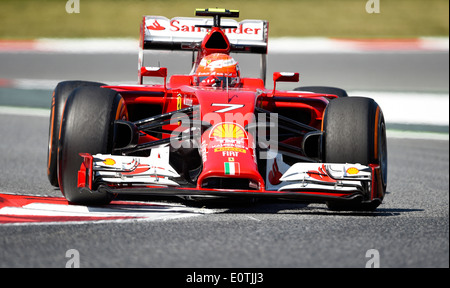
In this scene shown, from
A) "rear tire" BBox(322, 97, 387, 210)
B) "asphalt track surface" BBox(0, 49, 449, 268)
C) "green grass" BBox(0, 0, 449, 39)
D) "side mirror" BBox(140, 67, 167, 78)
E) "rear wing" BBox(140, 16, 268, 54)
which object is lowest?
"asphalt track surface" BBox(0, 49, 449, 268)

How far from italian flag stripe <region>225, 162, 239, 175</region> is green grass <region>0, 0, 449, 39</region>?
15.2m

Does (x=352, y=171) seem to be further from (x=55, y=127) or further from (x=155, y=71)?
(x=55, y=127)

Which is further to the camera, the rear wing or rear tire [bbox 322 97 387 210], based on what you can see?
the rear wing

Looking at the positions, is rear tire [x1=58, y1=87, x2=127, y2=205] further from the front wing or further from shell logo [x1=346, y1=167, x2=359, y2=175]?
shell logo [x1=346, y1=167, x2=359, y2=175]

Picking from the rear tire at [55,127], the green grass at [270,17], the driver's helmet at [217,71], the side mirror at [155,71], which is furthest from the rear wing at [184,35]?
the green grass at [270,17]

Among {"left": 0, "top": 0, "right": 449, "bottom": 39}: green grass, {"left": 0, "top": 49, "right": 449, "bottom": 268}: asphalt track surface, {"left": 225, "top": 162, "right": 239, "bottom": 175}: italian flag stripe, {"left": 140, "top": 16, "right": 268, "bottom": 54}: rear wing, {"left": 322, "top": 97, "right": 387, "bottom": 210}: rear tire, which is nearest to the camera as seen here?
{"left": 0, "top": 49, "right": 449, "bottom": 268}: asphalt track surface

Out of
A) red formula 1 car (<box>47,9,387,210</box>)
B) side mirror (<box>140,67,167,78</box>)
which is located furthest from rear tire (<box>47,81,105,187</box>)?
side mirror (<box>140,67,167,78</box>)

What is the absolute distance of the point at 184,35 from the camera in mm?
8680

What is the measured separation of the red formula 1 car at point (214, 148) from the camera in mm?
5523

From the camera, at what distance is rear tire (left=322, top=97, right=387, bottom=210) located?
18.9 feet

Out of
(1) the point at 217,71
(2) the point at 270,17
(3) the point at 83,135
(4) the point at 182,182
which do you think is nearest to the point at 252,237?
(4) the point at 182,182

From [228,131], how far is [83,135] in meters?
1.05

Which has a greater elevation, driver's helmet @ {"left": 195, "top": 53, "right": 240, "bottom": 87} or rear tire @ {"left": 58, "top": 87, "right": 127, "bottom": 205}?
driver's helmet @ {"left": 195, "top": 53, "right": 240, "bottom": 87}

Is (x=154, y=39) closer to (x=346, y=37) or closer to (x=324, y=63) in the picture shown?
(x=324, y=63)
